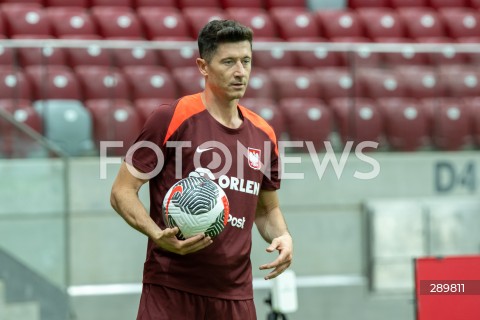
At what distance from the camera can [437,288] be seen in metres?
5.69

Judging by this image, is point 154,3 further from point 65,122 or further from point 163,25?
point 65,122

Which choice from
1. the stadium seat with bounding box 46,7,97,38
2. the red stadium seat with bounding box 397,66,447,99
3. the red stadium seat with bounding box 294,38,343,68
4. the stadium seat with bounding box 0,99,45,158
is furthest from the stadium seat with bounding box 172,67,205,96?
the red stadium seat with bounding box 397,66,447,99

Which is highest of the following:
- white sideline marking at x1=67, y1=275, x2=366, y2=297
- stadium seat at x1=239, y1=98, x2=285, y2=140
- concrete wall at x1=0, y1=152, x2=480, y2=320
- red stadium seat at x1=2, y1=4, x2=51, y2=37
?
red stadium seat at x1=2, y1=4, x2=51, y2=37

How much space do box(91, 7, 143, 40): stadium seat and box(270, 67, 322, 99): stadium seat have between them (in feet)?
6.75

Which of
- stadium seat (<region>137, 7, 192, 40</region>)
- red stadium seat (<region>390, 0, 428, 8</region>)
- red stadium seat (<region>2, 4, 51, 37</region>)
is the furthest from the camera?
red stadium seat (<region>390, 0, 428, 8</region>)

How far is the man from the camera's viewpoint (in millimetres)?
4277

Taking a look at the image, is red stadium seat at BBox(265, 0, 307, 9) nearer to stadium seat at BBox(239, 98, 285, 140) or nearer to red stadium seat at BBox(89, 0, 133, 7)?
red stadium seat at BBox(89, 0, 133, 7)

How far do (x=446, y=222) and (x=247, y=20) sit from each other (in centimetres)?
320

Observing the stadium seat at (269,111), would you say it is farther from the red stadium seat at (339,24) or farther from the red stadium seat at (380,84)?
the red stadium seat at (339,24)

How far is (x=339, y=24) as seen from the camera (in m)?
11.5

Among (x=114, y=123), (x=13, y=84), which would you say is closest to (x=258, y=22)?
(x=114, y=123)

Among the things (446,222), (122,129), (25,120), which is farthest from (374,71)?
(25,120)

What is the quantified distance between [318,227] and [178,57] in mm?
2063

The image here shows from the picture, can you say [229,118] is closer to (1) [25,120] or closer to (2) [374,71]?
(1) [25,120]
